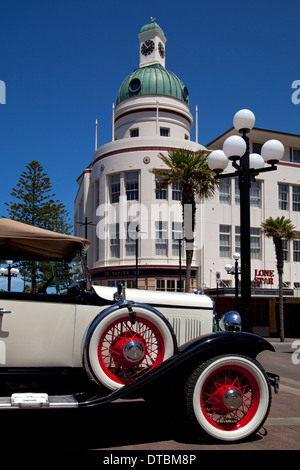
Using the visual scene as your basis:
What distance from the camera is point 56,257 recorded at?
5.58 metres

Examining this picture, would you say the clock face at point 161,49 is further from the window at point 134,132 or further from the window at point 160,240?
the window at point 160,240

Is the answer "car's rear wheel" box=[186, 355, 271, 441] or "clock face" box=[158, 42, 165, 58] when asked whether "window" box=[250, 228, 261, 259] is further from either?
"car's rear wheel" box=[186, 355, 271, 441]

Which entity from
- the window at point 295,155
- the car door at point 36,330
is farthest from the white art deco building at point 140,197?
the car door at point 36,330

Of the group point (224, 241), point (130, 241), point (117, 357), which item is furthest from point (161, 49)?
point (117, 357)

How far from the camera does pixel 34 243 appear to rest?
5039 mm

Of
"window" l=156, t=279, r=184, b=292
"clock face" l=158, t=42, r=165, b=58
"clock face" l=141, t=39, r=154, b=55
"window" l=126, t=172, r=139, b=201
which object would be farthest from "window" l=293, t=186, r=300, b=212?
"clock face" l=141, t=39, r=154, b=55

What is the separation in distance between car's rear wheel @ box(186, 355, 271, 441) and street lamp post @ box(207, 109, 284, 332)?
351 cm

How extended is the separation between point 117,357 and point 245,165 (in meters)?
5.63

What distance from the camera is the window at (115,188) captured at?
127 ft

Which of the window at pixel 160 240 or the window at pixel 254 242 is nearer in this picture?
the window at pixel 160 240

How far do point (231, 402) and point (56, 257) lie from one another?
8.58 feet

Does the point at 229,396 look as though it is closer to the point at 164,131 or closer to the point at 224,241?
the point at 224,241

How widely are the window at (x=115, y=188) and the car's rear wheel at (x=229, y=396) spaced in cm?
3420
